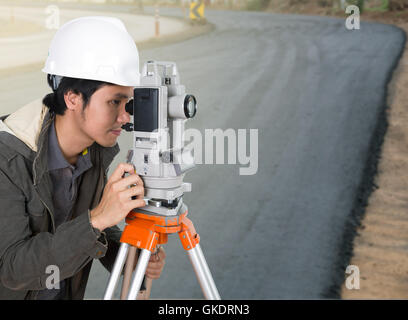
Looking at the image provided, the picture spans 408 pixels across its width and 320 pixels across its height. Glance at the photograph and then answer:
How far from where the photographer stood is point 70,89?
3.60ft

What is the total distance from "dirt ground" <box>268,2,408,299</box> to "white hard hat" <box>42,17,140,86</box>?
1826mm

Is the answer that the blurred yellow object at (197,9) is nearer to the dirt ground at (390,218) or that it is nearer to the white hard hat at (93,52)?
the dirt ground at (390,218)

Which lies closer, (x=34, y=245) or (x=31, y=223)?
(x=34, y=245)

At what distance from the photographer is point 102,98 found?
1.10 m

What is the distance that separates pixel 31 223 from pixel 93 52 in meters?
0.47

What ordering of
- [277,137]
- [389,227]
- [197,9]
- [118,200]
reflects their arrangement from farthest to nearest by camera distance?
[197,9]
[277,137]
[389,227]
[118,200]

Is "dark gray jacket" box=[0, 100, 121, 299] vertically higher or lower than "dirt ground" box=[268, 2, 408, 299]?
higher

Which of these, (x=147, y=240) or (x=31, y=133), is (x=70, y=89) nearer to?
(x=31, y=133)

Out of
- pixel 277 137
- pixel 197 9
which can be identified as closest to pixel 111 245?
pixel 277 137

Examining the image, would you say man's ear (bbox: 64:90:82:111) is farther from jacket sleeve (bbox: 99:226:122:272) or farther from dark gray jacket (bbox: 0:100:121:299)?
jacket sleeve (bbox: 99:226:122:272)

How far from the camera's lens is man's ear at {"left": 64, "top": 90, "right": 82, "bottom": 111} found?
1091 millimetres

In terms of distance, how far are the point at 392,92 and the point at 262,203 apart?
1.99 m

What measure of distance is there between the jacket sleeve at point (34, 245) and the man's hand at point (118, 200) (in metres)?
0.03

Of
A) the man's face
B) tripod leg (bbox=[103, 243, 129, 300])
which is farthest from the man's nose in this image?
tripod leg (bbox=[103, 243, 129, 300])
